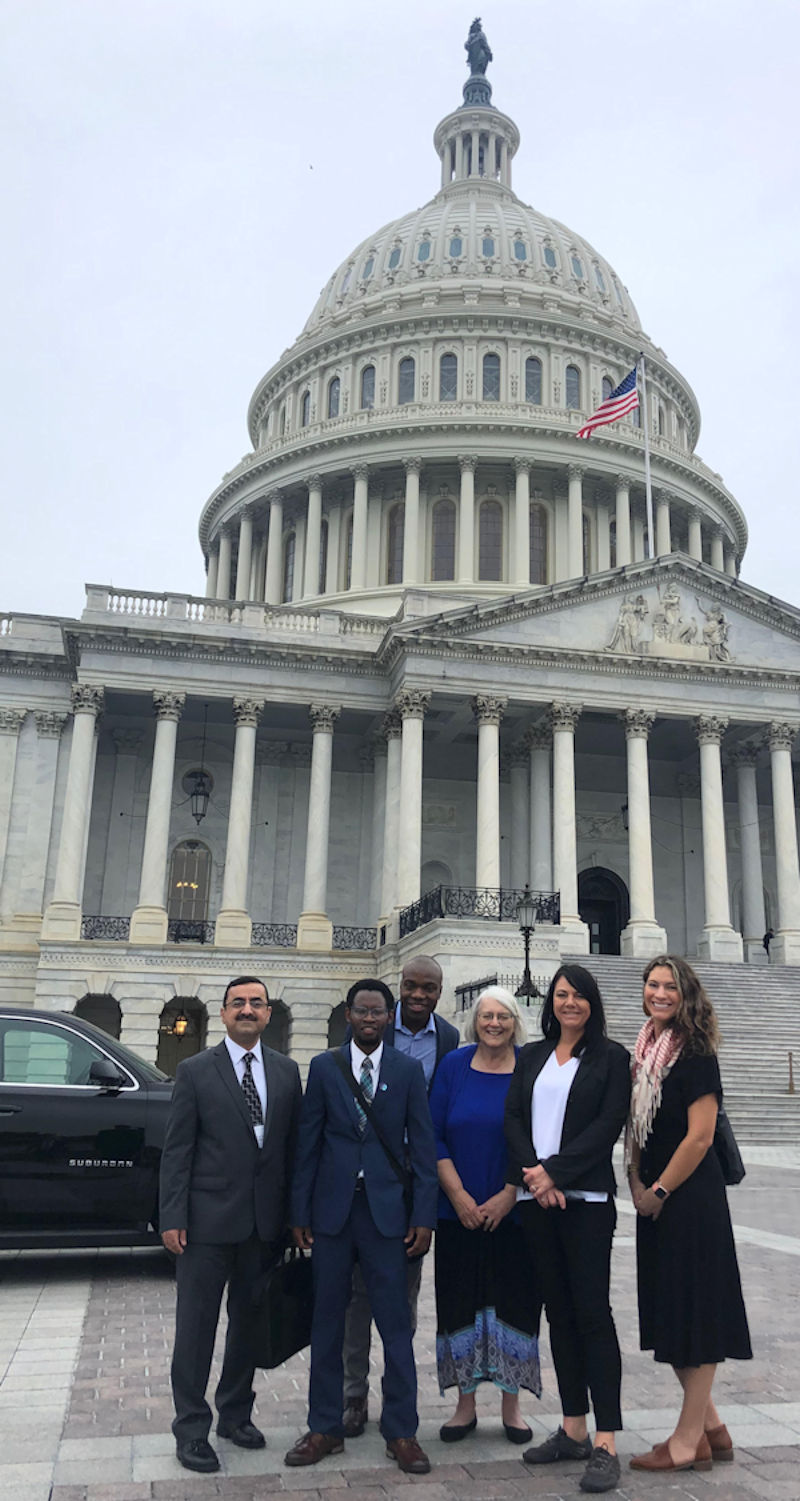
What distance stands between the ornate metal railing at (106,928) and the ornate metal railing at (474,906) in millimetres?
9059

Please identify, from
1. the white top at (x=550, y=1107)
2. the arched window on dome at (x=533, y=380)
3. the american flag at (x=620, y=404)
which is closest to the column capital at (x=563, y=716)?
the american flag at (x=620, y=404)

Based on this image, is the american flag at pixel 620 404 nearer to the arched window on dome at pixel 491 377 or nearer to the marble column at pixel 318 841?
the arched window on dome at pixel 491 377

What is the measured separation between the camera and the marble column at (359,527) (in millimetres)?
54562

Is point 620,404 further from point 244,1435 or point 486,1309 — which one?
point 244,1435

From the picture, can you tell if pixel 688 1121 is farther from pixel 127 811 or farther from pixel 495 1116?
pixel 127 811

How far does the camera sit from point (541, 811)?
4147cm

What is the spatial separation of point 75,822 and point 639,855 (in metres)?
17.1

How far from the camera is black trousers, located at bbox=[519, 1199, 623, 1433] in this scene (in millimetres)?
6379

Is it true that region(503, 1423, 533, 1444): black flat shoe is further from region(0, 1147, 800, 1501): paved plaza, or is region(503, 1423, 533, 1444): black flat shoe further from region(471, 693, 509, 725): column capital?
region(471, 693, 509, 725): column capital

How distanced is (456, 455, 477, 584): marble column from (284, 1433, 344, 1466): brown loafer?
47650mm

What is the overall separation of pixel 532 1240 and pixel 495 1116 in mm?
673

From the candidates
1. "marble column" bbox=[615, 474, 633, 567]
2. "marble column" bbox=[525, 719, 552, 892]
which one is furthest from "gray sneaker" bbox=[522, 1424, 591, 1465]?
"marble column" bbox=[615, 474, 633, 567]

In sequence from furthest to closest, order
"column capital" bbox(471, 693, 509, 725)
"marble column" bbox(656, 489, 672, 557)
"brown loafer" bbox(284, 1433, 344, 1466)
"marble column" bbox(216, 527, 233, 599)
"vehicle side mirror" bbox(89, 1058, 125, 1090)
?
"marble column" bbox(216, 527, 233, 599), "marble column" bbox(656, 489, 672, 557), "column capital" bbox(471, 693, 509, 725), "vehicle side mirror" bbox(89, 1058, 125, 1090), "brown loafer" bbox(284, 1433, 344, 1466)

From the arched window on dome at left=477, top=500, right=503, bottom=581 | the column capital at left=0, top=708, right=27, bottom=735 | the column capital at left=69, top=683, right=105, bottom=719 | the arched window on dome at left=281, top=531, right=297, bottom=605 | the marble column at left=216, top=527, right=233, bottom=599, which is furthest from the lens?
the marble column at left=216, top=527, right=233, bottom=599
